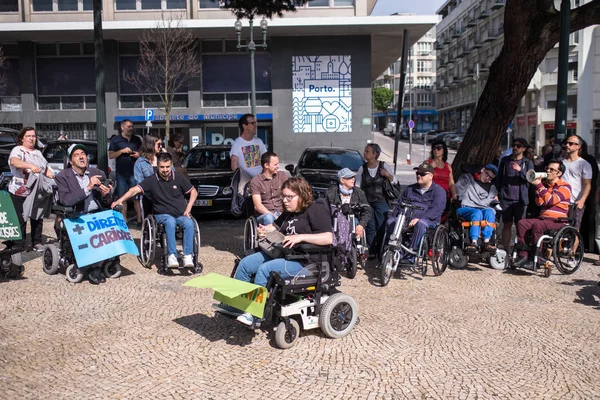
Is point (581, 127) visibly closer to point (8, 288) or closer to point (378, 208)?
point (378, 208)

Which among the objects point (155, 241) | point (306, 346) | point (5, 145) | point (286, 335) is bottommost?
point (306, 346)

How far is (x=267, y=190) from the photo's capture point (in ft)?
26.8

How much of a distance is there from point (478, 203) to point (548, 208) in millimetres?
913

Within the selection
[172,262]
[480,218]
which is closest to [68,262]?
[172,262]

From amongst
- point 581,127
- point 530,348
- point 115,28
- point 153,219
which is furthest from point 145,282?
point 581,127

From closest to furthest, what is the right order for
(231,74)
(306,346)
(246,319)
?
(246,319), (306,346), (231,74)

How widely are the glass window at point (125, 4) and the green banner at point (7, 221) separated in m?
29.5

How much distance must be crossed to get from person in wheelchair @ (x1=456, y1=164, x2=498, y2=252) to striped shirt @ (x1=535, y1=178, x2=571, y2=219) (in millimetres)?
655

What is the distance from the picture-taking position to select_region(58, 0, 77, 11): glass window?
113ft

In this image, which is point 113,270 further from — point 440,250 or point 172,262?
point 440,250

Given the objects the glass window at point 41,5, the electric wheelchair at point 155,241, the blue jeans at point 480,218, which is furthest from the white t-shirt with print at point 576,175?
the glass window at point 41,5

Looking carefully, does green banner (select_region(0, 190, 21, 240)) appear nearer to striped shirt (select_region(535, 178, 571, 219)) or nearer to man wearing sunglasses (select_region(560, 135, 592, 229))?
striped shirt (select_region(535, 178, 571, 219))

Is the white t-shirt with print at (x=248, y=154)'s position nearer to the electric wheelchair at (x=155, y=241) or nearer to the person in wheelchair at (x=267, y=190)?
the person in wheelchair at (x=267, y=190)

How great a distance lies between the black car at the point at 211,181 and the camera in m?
12.7
